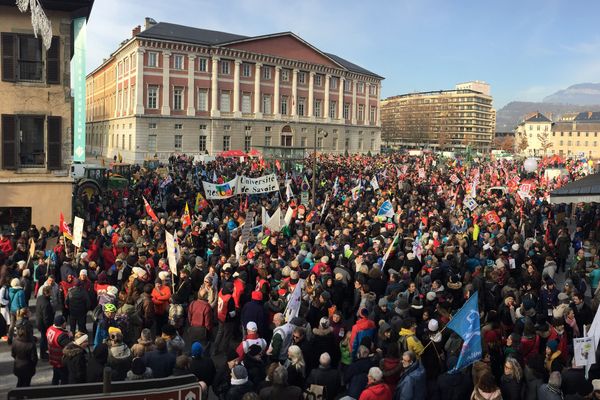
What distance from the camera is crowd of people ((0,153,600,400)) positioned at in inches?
263

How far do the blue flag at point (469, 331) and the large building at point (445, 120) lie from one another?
148845mm

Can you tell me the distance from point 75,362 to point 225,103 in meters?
60.2

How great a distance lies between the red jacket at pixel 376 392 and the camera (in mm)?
6062

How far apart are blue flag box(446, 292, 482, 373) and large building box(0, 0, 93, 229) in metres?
15.4

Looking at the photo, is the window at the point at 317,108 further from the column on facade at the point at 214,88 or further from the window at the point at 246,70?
the column on facade at the point at 214,88

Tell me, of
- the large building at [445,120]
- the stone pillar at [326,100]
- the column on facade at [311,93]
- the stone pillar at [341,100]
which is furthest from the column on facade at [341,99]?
the large building at [445,120]

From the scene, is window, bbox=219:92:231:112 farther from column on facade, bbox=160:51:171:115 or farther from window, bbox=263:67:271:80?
column on facade, bbox=160:51:171:115

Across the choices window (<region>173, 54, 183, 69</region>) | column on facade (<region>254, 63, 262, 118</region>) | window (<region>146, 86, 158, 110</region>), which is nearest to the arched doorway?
column on facade (<region>254, 63, 262, 118</region>)

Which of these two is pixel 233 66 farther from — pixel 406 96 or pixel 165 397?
pixel 406 96

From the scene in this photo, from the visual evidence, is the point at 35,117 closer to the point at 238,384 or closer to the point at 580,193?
the point at 238,384

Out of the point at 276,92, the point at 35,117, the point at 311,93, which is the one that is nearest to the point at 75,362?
the point at 35,117

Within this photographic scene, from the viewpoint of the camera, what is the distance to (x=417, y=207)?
67.6ft

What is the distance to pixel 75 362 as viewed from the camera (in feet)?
22.3

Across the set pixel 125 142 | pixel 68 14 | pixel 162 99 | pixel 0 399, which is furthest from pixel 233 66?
pixel 0 399
